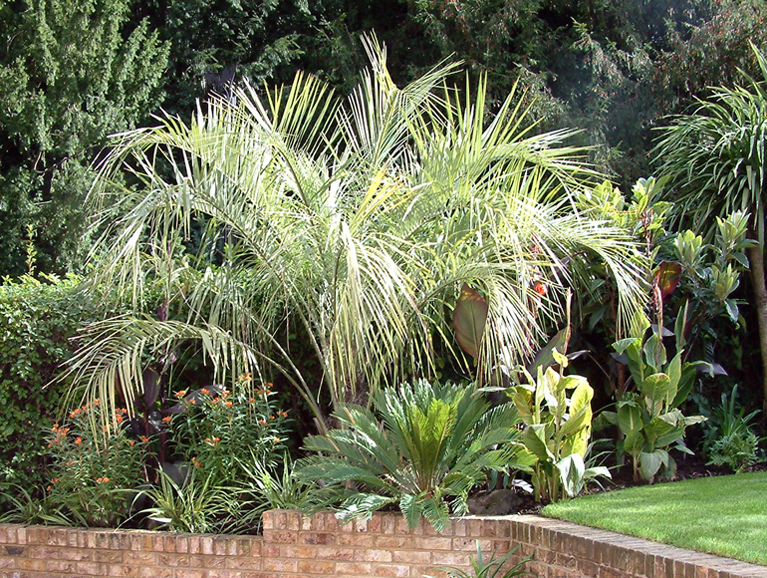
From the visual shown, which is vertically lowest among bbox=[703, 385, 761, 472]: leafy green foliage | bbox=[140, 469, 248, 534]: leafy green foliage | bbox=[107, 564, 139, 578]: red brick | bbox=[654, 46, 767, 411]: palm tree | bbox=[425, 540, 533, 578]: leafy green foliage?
bbox=[107, 564, 139, 578]: red brick

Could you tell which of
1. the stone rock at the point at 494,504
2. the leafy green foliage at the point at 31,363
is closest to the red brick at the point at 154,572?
the leafy green foliage at the point at 31,363

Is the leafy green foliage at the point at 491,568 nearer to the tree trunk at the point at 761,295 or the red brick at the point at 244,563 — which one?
the red brick at the point at 244,563

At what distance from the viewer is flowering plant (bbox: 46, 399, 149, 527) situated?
5.29 m

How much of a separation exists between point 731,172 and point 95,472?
538 centimetres

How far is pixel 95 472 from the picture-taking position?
5.32 m

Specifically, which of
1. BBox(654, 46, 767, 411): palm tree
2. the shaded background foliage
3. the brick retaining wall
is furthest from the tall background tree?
BBox(654, 46, 767, 411): palm tree

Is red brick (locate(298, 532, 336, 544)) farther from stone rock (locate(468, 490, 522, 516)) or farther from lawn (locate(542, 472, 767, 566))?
lawn (locate(542, 472, 767, 566))

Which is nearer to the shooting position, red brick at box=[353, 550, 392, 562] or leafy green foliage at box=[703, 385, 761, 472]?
red brick at box=[353, 550, 392, 562]

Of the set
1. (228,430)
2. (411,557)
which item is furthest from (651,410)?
(228,430)

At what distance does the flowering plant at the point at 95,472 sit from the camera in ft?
17.3

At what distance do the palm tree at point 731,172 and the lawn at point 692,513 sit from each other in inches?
67.2

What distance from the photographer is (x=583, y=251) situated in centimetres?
583

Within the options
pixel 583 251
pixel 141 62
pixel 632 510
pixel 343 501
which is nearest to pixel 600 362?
pixel 583 251

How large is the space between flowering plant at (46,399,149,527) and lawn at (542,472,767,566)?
9.24ft
